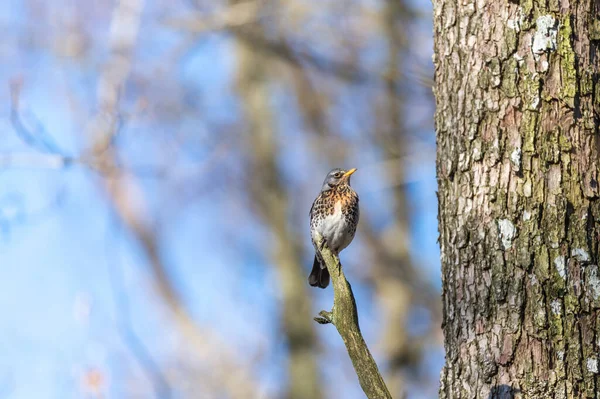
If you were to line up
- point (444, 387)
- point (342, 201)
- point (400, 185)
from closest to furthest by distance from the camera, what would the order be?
point (444, 387) < point (342, 201) < point (400, 185)

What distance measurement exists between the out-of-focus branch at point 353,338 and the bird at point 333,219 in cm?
265

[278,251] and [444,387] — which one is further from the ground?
[278,251]

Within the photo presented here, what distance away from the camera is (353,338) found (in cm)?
308

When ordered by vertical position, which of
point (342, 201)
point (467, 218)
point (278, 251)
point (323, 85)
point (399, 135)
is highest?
point (323, 85)

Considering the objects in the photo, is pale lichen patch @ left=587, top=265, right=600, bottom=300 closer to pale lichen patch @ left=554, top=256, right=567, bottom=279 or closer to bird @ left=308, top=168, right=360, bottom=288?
pale lichen patch @ left=554, top=256, right=567, bottom=279

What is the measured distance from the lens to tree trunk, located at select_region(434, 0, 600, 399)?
3041mm

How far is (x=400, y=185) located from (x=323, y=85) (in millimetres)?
2342

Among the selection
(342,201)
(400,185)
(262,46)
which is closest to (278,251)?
(400,185)

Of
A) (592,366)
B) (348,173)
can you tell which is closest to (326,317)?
(592,366)

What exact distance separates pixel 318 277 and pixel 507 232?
9.54ft

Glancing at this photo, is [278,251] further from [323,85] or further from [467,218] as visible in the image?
[467,218]

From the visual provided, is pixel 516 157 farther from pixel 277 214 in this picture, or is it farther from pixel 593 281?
pixel 277 214

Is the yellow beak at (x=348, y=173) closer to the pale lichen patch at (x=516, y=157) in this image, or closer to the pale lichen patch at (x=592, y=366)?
the pale lichen patch at (x=516, y=157)

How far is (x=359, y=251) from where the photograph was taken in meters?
10.8
